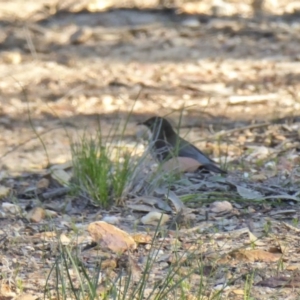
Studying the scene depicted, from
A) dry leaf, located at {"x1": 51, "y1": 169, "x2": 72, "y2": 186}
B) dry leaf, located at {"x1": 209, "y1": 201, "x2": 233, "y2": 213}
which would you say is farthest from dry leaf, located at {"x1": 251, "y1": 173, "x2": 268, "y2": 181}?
dry leaf, located at {"x1": 51, "y1": 169, "x2": 72, "y2": 186}

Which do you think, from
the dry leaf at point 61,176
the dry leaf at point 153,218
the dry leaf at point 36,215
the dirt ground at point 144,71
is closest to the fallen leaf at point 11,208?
the dry leaf at point 36,215

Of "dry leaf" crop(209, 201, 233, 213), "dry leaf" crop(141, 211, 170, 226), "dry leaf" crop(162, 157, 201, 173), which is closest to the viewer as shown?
"dry leaf" crop(141, 211, 170, 226)

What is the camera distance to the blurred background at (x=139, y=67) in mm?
7152

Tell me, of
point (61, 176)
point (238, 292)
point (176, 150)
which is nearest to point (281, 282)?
point (238, 292)

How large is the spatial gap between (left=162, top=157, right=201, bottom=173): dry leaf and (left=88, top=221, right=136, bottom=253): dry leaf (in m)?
0.84

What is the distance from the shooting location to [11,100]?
7848 millimetres

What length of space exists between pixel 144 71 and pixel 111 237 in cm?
475

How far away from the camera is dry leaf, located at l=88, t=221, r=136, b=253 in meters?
4.01

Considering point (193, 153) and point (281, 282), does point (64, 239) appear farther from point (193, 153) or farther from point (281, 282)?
point (193, 153)

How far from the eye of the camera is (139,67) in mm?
8773

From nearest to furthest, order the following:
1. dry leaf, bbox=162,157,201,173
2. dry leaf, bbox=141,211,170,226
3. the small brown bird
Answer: dry leaf, bbox=141,211,170,226
dry leaf, bbox=162,157,201,173
the small brown bird

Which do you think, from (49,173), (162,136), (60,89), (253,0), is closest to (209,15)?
(253,0)

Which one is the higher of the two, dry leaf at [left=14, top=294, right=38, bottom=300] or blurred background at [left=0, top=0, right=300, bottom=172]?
dry leaf at [left=14, top=294, right=38, bottom=300]

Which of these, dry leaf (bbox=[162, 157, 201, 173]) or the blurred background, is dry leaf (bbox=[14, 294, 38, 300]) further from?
the blurred background
